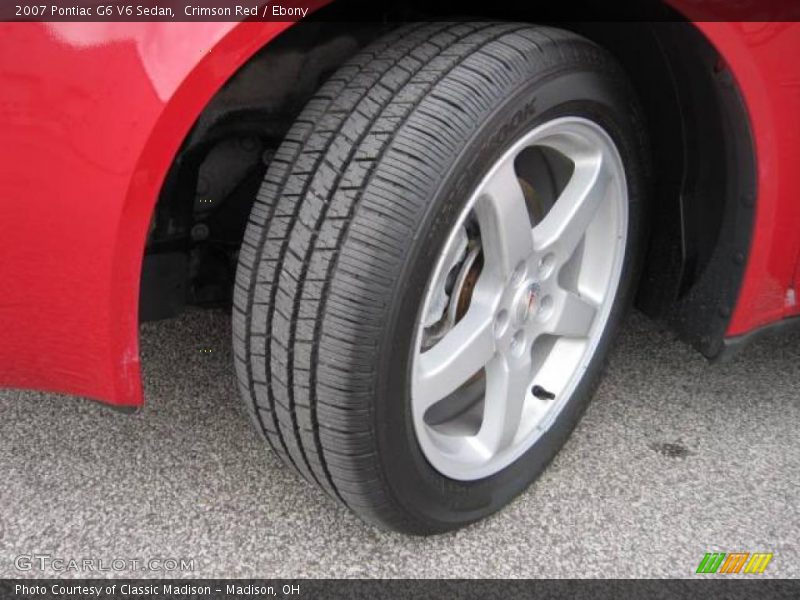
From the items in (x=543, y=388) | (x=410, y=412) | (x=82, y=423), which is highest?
(x=410, y=412)

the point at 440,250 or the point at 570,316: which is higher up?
the point at 440,250

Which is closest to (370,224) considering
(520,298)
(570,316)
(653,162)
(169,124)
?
(169,124)

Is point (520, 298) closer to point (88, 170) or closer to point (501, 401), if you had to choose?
point (501, 401)

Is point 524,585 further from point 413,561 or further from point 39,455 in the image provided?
point 39,455

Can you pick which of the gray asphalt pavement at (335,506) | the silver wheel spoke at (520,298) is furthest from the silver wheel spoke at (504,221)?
the gray asphalt pavement at (335,506)

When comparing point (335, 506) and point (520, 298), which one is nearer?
point (520, 298)

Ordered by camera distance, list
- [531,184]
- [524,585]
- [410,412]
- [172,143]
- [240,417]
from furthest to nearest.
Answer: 1. [240,417]
2. [531,184]
3. [524,585]
4. [410,412]
5. [172,143]

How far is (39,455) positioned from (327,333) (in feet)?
2.79

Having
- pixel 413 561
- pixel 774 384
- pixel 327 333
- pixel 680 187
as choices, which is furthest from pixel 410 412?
pixel 774 384

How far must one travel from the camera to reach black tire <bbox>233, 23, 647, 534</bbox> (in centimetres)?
123

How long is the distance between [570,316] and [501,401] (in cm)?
24

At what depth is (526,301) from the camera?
1.59 metres

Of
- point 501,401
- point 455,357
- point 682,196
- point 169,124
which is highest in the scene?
point 169,124

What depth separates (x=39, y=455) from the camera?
1.76 m
